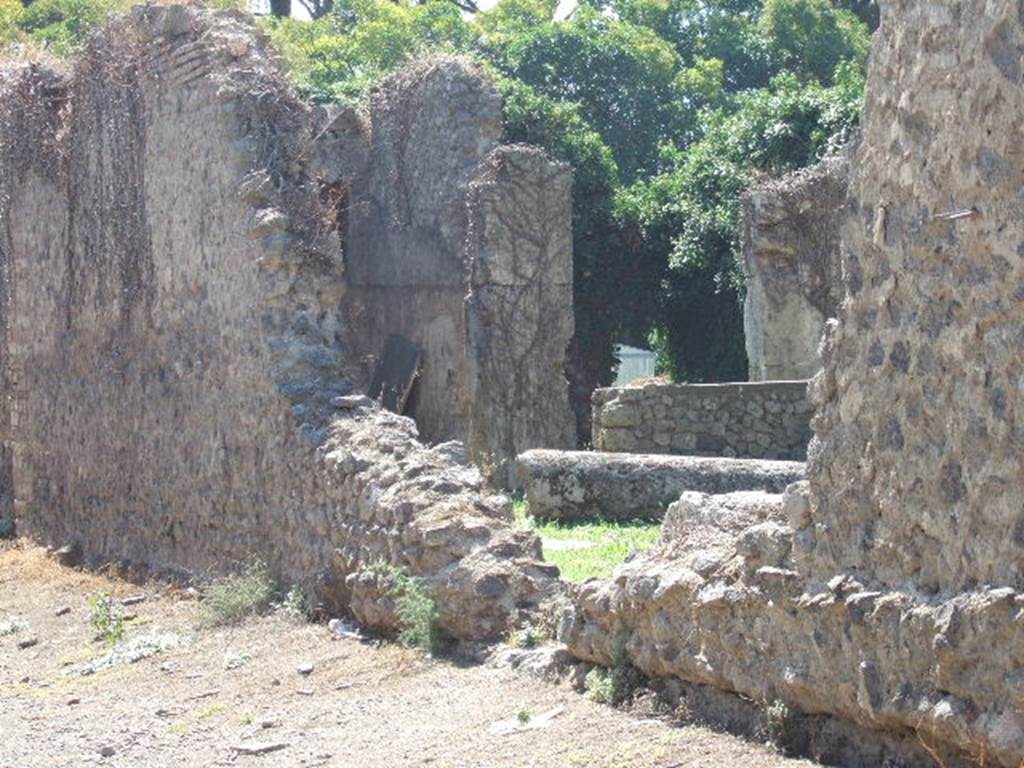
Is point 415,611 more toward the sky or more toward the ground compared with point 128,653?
more toward the sky

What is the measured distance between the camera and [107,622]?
1117cm

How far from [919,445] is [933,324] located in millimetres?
378

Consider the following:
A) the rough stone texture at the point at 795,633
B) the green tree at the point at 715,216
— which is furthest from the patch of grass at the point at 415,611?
the green tree at the point at 715,216

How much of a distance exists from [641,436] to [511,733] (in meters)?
7.07

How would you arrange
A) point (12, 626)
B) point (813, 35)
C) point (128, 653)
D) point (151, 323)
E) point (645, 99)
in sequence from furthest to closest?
point (813, 35) < point (645, 99) < point (151, 323) < point (12, 626) < point (128, 653)

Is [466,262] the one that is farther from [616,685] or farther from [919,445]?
[919,445]

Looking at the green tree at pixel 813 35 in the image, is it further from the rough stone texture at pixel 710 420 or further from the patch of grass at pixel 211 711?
the patch of grass at pixel 211 711

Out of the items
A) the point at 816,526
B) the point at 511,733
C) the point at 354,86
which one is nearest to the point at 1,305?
the point at 354,86

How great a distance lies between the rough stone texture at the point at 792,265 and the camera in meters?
17.1

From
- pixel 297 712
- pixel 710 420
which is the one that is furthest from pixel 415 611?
pixel 710 420

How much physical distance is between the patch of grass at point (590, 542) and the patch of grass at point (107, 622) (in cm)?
250

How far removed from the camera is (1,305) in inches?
667

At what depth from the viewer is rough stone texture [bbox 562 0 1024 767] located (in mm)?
5301

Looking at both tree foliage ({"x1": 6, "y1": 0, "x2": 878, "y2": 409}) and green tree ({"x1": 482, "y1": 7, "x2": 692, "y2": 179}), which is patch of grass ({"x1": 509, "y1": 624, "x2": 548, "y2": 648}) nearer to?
tree foliage ({"x1": 6, "y1": 0, "x2": 878, "y2": 409})
